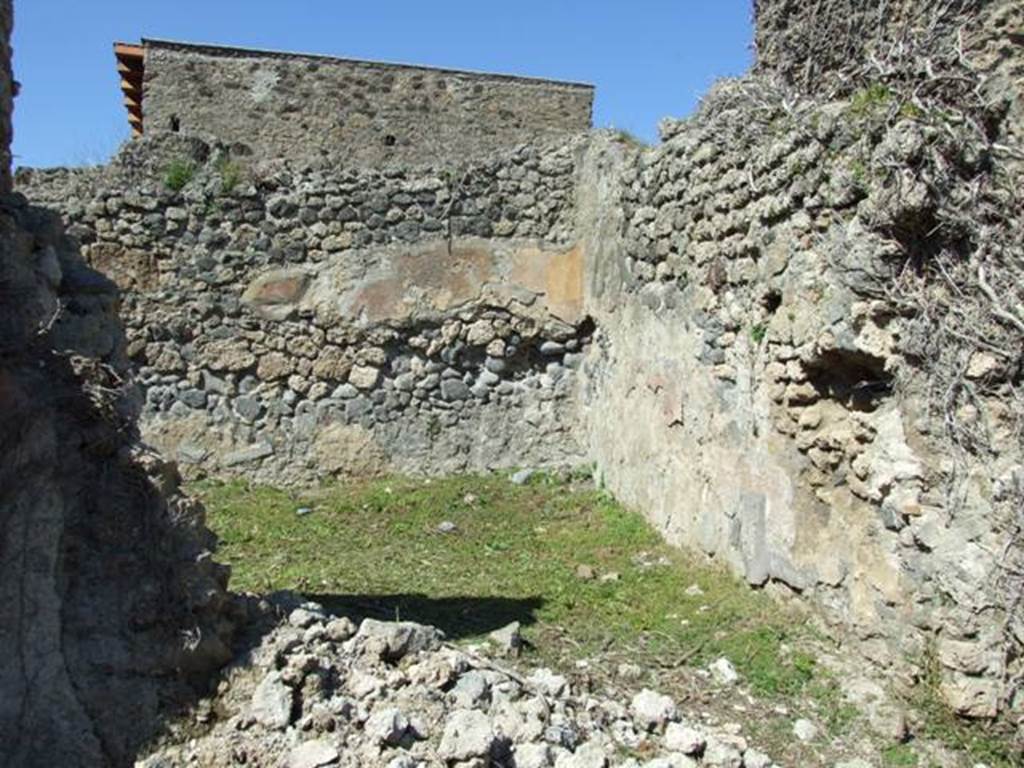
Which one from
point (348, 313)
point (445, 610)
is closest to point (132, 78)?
point (348, 313)

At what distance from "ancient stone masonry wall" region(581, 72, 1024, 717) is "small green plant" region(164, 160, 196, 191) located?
11.8ft

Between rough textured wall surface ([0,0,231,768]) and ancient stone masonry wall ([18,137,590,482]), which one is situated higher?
ancient stone masonry wall ([18,137,590,482])

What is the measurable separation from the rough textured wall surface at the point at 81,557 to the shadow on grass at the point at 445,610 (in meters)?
1.20

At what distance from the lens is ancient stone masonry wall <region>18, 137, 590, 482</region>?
8.05 meters

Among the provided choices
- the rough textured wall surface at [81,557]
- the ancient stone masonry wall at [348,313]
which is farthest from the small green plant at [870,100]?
the ancient stone masonry wall at [348,313]

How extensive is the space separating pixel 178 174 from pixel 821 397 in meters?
5.43

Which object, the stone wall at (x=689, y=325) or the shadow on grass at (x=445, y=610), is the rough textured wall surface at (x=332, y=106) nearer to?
the stone wall at (x=689, y=325)

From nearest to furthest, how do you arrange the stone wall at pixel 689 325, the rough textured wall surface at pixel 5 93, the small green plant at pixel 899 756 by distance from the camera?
1. the small green plant at pixel 899 756
2. the rough textured wall surface at pixel 5 93
3. the stone wall at pixel 689 325

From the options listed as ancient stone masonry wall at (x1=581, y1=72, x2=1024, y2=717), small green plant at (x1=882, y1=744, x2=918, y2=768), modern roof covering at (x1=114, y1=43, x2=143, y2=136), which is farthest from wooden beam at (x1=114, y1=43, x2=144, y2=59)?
small green plant at (x1=882, y1=744, x2=918, y2=768)

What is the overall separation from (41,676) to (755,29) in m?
4.72

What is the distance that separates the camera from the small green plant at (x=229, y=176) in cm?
809

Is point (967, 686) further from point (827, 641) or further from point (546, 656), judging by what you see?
point (546, 656)

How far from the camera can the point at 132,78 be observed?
14930 mm

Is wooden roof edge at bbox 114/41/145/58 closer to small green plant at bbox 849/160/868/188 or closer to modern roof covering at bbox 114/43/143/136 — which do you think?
modern roof covering at bbox 114/43/143/136
